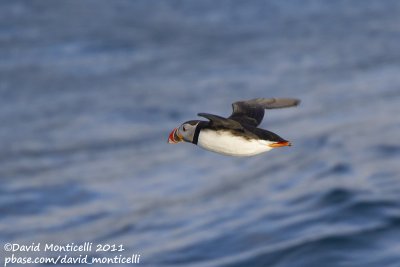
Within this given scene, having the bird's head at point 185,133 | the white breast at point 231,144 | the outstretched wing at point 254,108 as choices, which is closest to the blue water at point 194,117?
the outstretched wing at point 254,108

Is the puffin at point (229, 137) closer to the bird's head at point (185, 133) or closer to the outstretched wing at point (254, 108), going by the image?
the bird's head at point (185, 133)

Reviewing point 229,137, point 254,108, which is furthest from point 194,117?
point 229,137

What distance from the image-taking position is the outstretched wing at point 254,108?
26.4 ft

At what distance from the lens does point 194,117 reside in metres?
17.6

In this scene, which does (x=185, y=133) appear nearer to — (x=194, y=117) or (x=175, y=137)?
(x=175, y=137)

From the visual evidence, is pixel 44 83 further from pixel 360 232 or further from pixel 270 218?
pixel 360 232

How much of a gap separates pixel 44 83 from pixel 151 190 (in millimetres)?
5127

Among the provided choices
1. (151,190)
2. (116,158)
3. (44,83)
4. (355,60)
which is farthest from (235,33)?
(151,190)

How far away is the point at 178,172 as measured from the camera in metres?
16.0

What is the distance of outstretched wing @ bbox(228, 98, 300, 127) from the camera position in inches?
316

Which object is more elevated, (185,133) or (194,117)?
(194,117)

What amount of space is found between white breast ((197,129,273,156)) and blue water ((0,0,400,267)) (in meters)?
4.50

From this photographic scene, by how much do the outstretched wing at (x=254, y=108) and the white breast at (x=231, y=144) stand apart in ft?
1.73

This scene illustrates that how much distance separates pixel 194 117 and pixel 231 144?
34.3 ft
